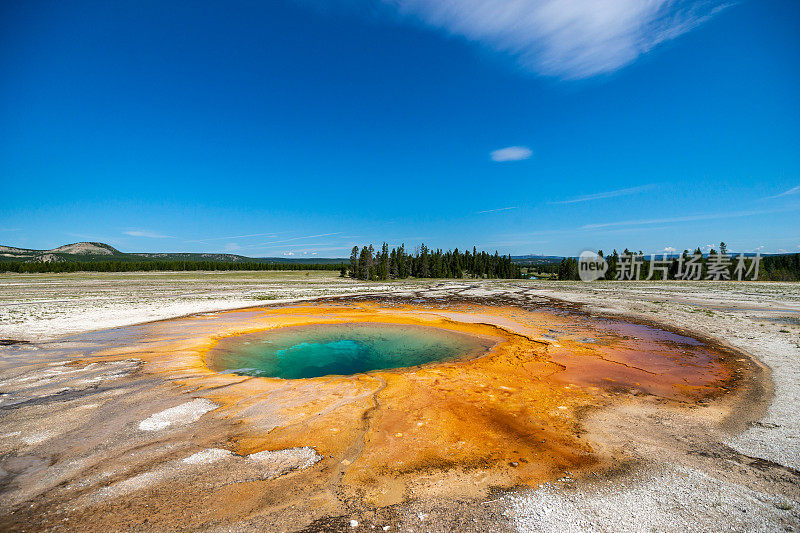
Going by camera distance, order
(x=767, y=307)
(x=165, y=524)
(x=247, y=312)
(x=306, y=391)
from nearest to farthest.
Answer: (x=165, y=524)
(x=306, y=391)
(x=247, y=312)
(x=767, y=307)

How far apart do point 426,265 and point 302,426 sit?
86.2 m

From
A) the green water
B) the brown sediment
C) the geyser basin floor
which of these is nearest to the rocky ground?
the geyser basin floor

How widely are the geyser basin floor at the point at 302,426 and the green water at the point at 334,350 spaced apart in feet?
3.58

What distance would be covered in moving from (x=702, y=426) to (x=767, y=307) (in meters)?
29.9

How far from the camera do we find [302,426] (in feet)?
21.9

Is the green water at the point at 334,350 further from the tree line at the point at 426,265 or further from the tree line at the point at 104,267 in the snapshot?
the tree line at the point at 104,267

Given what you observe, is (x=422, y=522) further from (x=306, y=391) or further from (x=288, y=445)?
(x=306, y=391)

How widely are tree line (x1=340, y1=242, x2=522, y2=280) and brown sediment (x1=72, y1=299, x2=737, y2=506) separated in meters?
65.5

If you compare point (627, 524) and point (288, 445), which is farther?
point (288, 445)

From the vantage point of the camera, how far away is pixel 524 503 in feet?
14.6

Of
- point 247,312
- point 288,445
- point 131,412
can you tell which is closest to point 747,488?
point 288,445

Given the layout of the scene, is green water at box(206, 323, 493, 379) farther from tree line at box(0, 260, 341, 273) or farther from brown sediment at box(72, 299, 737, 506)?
tree line at box(0, 260, 341, 273)

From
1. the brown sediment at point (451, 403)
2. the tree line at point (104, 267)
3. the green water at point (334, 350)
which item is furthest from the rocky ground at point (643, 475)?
the tree line at point (104, 267)

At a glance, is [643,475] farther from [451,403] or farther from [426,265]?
[426,265]
